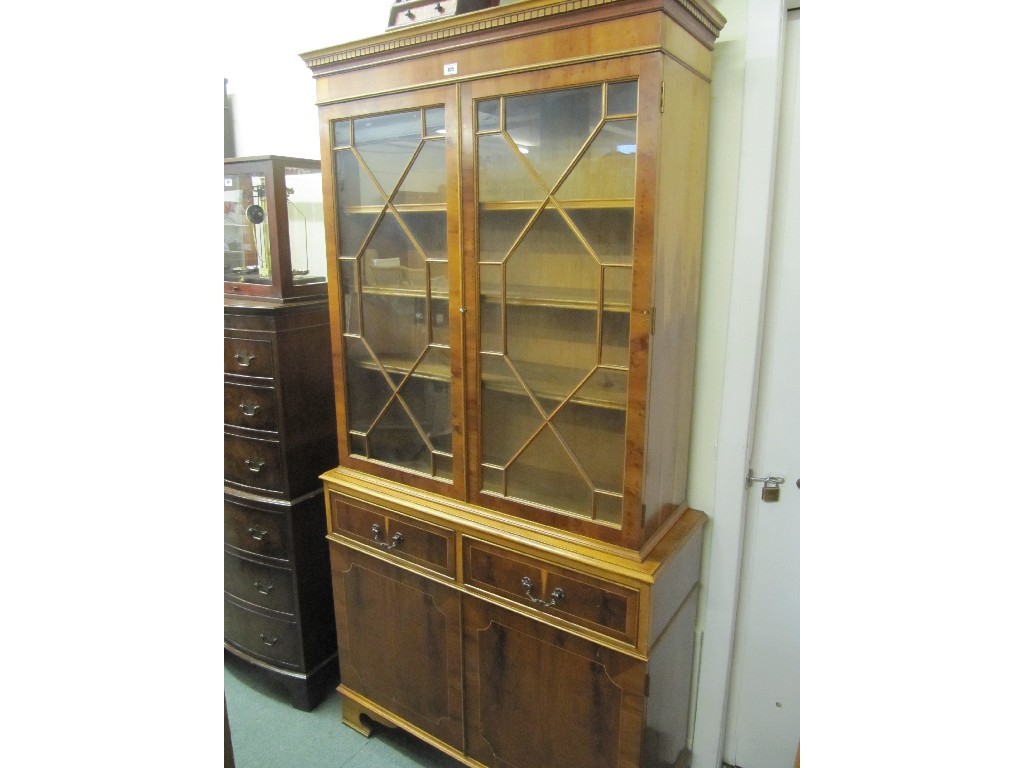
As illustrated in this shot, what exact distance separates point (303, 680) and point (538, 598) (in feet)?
3.50

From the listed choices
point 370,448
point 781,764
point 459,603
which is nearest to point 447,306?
point 370,448

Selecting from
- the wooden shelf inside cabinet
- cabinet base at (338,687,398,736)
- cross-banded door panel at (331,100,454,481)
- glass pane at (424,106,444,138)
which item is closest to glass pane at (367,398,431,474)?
cross-banded door panel at (331,100,454,481)

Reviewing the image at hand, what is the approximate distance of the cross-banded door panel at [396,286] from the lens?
1.51 metres

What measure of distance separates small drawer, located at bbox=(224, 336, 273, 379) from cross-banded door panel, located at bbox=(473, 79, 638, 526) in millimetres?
746

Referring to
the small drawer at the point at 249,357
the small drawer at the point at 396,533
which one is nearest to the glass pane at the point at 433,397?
the small drawer at the point at 396,533

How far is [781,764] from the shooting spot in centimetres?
174

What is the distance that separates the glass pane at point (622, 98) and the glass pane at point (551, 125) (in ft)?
0.12

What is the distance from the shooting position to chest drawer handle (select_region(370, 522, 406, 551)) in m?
1.70

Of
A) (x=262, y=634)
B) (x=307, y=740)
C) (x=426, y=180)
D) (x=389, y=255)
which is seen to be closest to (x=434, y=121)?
(x=426, y=180)

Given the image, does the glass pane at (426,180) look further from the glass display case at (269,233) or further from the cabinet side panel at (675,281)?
the cabinet side panel at (675,281)

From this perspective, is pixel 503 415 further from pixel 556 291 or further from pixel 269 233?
pixel 269 233

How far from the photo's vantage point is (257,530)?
79.7 inches

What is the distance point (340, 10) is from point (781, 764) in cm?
267

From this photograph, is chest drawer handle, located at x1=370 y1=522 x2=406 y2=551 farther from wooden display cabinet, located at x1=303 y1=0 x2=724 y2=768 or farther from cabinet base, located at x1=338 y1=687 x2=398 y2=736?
cabinet base, located at x1=338 y1=687 x2=398 y2=736
